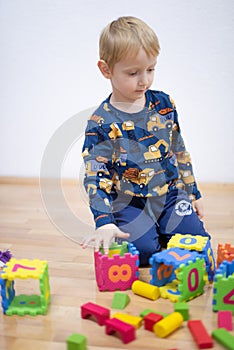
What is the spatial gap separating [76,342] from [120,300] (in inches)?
6.9

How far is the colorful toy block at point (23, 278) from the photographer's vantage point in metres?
0.85

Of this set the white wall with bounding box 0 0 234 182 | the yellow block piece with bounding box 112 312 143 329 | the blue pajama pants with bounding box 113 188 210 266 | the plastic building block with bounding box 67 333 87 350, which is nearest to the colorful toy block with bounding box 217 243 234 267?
the blue pajama pants with bounding box 113 188 210 266

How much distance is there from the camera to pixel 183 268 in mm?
871

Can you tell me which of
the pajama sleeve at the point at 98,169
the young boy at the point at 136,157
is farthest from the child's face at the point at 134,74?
the pajama sleeve at the point at 98,169

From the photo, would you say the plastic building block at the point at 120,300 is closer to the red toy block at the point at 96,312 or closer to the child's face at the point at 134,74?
the red toy block at the point at 96,312

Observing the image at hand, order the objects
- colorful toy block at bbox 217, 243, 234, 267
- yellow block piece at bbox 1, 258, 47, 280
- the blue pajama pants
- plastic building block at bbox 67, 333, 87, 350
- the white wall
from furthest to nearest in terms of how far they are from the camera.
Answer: the white wall, the blue pajama pants, colorful toy block at bbox 217, 243, 234, 267, yellow block piece at bbox 1, 258, 47, 280, plastic building block at bbox 67, 333, 87, 350

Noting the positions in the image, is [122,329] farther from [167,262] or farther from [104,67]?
[104,67]

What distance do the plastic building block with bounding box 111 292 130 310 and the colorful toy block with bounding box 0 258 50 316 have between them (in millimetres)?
126

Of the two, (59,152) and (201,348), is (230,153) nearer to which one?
(59,152)

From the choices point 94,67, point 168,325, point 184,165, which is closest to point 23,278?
point 168,325

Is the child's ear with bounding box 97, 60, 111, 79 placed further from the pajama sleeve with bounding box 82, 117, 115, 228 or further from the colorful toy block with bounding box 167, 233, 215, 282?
the colorful toy block with bounding box 167, 233, 215, 282

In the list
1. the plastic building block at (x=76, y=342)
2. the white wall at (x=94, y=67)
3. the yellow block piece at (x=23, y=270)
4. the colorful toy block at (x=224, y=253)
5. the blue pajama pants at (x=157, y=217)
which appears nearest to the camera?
the plastic building block at (x=76, y=342)

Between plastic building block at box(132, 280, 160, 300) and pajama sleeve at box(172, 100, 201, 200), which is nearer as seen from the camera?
plastic building block at box(132, 280, 160, 300)

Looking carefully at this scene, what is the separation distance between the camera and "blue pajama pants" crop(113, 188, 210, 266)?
109 cm
